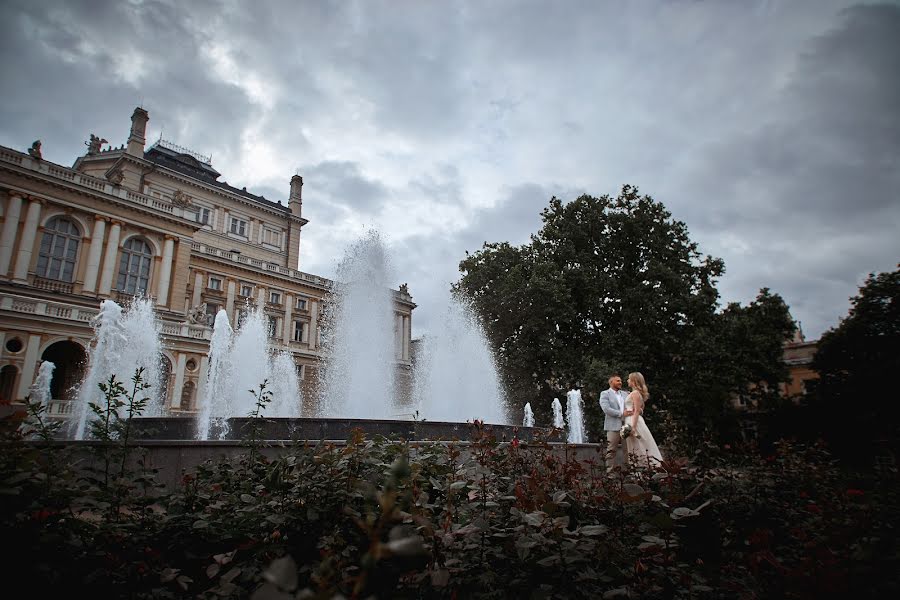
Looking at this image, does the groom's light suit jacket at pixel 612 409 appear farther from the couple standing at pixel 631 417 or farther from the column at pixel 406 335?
the column at pixel 406 335

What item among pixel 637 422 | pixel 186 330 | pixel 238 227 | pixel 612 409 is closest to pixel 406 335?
pixel 238 227

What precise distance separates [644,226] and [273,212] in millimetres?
38160

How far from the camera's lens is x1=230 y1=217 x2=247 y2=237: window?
4844 centimetres

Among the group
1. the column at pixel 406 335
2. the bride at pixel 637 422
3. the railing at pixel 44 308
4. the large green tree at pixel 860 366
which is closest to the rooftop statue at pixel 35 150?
the railing at pixel 44 308

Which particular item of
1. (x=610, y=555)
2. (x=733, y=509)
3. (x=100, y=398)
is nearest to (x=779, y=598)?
(x=610, y=555)

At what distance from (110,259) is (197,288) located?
25.9 ft

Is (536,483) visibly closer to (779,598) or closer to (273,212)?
(779,598)

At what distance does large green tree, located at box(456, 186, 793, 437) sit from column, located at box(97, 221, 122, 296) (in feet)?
76.5

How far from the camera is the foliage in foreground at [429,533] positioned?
5.97 feet

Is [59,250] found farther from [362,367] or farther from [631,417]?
[631,417]

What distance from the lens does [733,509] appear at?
12.0 ft

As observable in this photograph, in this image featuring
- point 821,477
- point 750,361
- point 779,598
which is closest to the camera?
point 779,598

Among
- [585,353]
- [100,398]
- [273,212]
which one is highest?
[273,212]

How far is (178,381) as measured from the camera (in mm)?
30828
